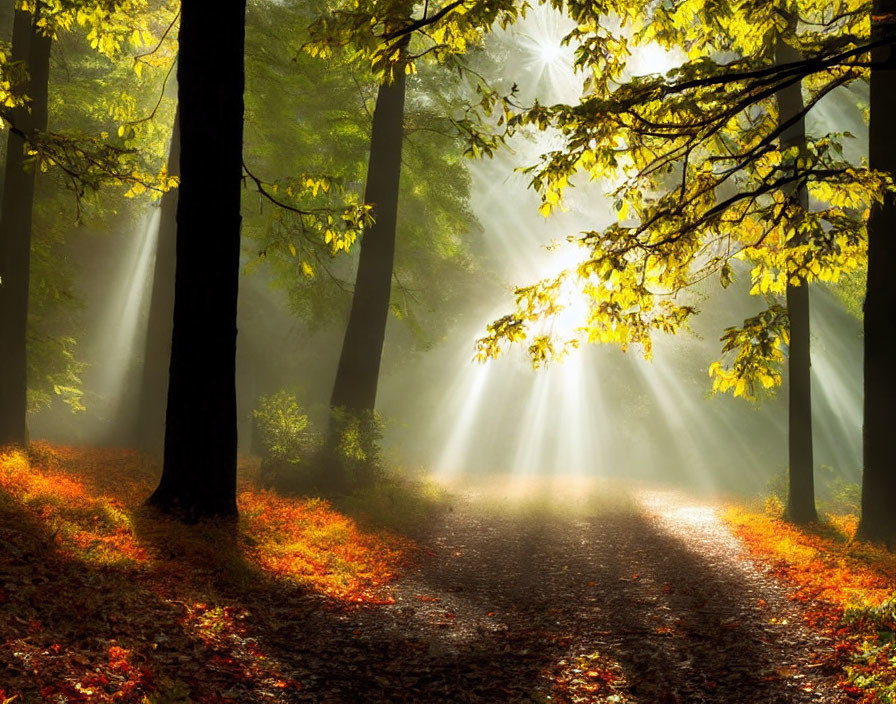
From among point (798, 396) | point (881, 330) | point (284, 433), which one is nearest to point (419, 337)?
point (284, 433)

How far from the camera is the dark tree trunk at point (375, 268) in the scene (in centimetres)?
1284

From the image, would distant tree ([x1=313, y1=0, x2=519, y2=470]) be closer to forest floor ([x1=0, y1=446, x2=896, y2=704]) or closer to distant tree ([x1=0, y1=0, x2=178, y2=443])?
forest floor ([x1=0, y1=446, x2=896, y2=704])

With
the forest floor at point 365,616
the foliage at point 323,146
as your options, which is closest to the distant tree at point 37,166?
the forest floor at point 365,616

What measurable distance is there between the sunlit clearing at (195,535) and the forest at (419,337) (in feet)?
0.19

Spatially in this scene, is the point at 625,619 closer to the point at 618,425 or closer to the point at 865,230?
the point at 865,230

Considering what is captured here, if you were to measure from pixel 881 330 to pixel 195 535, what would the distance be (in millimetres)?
8890

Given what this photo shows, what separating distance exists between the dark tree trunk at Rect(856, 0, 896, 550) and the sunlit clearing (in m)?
6.43

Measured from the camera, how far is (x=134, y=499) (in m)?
8.05

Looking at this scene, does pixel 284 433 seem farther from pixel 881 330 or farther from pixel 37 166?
pixel 881 330

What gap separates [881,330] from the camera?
28.1ft

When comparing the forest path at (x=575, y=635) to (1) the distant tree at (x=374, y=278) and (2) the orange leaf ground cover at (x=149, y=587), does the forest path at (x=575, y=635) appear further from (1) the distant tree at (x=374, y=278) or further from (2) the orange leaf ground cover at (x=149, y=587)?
(1) the distant tree at (x=374, y=278)

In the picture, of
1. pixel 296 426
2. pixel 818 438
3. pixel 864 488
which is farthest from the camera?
pixel 818 438

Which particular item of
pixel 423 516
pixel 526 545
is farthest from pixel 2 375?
pixel 526 545

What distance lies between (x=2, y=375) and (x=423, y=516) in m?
7.51
